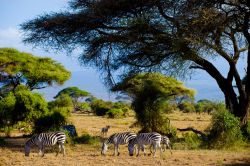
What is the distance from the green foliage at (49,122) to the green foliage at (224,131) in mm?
7393

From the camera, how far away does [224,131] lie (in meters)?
18.5

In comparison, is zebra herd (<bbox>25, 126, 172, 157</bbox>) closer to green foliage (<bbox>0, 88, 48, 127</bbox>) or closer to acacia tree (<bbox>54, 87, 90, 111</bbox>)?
green foliage (<bbox>0, 88, 48, 127</bbox>)

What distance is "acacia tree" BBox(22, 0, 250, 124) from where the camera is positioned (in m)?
18.5

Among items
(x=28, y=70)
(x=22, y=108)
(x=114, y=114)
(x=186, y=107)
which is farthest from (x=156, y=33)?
(x=186, y=107)

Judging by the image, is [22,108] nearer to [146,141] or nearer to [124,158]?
[124,158]

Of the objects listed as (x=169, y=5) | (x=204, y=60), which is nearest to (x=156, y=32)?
(x=169, y=5)

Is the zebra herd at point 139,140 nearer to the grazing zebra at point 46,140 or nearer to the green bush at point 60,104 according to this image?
the grazing zebra at point 46,140

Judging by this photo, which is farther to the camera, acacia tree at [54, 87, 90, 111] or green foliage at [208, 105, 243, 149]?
acacia tree at [54, 87, 90, 111]

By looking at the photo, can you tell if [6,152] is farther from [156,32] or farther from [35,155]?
[156,32]

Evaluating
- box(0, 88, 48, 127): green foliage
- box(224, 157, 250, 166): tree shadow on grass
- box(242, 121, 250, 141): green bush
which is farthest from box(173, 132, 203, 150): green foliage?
box(0, 88, 48, 127): green foliage

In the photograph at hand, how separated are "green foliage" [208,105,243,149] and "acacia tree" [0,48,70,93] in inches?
759

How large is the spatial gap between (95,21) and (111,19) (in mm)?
711

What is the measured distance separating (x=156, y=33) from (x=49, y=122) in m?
6.49

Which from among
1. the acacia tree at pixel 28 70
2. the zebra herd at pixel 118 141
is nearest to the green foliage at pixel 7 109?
the zebra herd at pixel 118 141
